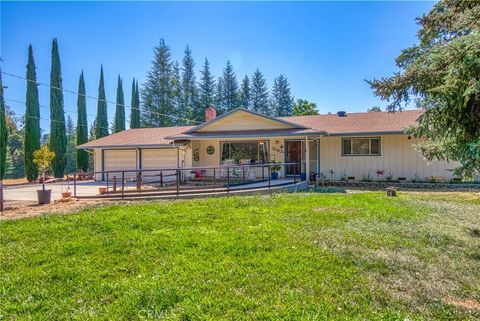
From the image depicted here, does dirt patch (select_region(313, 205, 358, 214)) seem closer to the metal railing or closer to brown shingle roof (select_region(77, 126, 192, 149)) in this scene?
the metal railing

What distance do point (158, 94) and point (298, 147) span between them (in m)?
27.5

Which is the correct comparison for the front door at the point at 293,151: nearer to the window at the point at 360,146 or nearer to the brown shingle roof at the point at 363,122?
the brown shingle roof at the point at 363,122

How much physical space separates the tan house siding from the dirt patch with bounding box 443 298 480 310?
12.5 metres

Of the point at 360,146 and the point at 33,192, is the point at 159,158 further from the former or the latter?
the point at 360,146

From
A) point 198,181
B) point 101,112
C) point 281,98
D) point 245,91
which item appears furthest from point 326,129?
point 281,98

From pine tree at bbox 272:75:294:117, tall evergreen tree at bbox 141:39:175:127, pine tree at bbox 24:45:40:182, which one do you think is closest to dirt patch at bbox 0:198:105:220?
pine tree at bbox 24:45:40:182

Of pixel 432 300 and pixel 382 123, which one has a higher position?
pixel 382 123

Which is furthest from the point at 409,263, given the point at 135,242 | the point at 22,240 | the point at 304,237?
the point at 22,240

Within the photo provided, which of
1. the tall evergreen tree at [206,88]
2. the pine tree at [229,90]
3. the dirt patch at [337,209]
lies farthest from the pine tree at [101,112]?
the dirt patch at [337,209]

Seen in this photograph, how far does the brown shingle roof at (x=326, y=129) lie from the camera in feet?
48.6

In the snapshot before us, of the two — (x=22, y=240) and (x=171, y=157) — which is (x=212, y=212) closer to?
(x=22, y=240)

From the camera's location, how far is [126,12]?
12.0m

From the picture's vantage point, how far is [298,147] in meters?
16.6

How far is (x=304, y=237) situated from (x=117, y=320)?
3348mm
